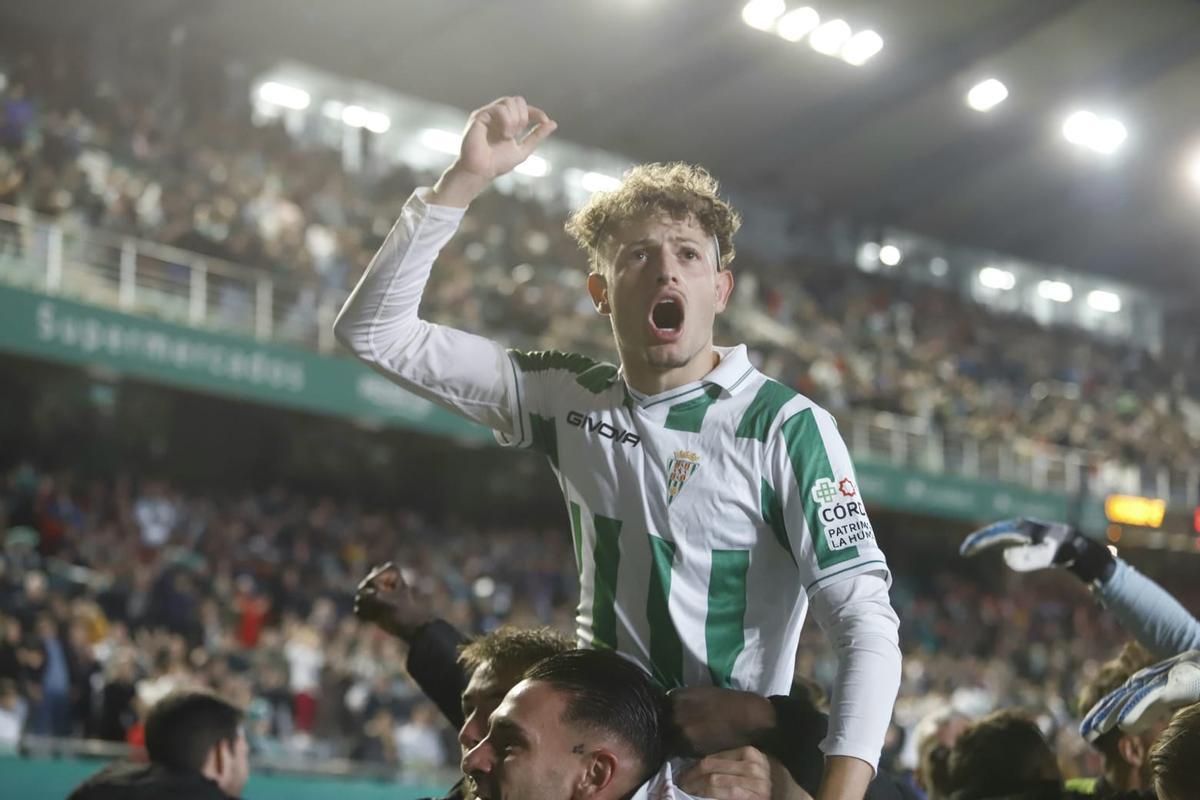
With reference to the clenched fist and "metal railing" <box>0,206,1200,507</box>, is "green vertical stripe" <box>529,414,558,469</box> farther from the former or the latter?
"metal railing" <box>0,206,1200,507</box>

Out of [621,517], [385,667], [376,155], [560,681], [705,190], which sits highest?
[376,155]

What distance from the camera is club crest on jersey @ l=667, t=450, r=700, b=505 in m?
2.59

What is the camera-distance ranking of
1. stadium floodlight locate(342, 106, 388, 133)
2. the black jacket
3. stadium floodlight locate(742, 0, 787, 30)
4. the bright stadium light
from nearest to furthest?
the black jacket, stadium floodlight locate(742, 0, 787, 30), the bright stadium light, stadium floodlight locate(342, 106, 388, 133)

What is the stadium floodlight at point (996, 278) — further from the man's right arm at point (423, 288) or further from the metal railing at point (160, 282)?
the man's right arm at point (423, 288)

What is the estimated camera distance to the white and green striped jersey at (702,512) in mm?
2477

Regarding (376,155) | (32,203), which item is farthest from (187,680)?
(376,155)

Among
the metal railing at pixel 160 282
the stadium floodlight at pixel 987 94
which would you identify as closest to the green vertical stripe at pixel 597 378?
the metal railing at pixel 160 282

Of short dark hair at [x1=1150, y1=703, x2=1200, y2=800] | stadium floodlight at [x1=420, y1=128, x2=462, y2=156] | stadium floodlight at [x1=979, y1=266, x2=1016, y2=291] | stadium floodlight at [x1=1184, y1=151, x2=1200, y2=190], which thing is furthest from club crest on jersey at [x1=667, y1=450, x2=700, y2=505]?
stadium floodlight at [x1=979, y1=266, x2=1016, y2=291]

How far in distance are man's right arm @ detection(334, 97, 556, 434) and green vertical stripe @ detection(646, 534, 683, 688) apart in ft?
1.71

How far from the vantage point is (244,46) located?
19.9m

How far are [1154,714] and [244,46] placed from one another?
18882mm

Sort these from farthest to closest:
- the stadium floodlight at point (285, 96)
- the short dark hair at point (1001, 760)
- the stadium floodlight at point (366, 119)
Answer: the stadium floodlight at point (366, 119)
the stadium floodlight at point (285, 96)
the short dark hair at point (1001, 760)

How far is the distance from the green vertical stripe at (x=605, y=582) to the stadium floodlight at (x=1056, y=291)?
27.9 meters

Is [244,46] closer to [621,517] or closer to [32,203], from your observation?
[32,203]
